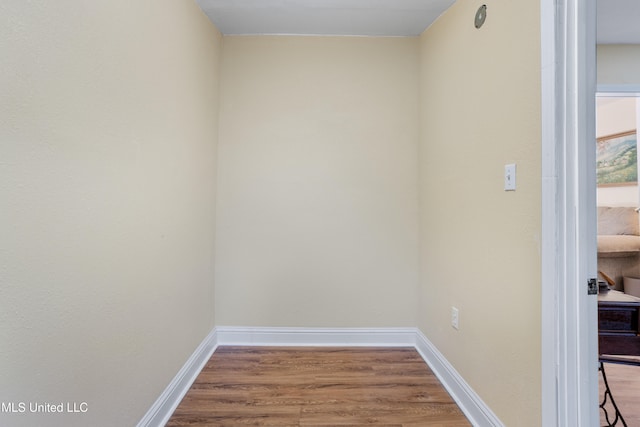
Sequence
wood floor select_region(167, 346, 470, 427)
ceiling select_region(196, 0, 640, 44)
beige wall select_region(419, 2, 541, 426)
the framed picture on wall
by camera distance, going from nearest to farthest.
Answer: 1. beige wall select_region(419, 2, 541, 426)
2. wood floor select_region(167, 346, 470, 427)
3. ceiling select_region(196, 0, 640, 44)
4. the framed picture on wall

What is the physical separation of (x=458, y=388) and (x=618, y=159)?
298 cm

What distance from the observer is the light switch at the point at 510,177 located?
122cm

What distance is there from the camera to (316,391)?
1663mm

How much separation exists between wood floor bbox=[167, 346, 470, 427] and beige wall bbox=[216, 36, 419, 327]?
0.87 feet

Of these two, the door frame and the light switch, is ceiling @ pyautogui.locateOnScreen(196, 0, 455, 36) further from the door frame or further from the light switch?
the light switch

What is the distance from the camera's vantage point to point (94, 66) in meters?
0.99

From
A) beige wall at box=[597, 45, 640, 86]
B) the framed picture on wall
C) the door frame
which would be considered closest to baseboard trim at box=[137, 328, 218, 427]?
the door frame

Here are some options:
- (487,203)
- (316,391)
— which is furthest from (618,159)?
(316,391)

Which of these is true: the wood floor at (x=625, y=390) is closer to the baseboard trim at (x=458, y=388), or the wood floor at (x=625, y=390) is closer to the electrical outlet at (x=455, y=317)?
the baseboard trim at (x=458, y=388)

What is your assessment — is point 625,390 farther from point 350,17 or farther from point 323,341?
point 350,17

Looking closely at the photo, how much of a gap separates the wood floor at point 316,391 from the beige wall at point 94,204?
297 mm

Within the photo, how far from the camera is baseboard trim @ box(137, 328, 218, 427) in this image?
1343 mm

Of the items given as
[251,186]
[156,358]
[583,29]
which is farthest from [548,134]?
[156,358]

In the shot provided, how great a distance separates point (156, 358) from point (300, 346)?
42.3 inches
